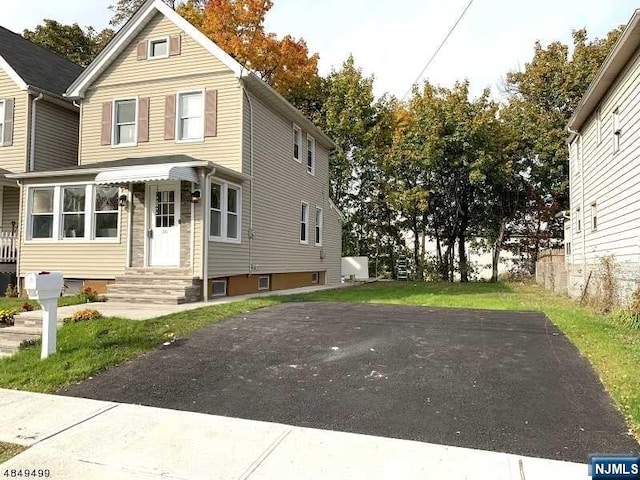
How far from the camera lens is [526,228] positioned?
25891 millimetres

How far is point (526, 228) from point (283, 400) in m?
24.2

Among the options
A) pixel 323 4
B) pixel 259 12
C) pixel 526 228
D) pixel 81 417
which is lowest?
pixel 81 417

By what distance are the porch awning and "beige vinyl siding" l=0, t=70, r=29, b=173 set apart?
513cm

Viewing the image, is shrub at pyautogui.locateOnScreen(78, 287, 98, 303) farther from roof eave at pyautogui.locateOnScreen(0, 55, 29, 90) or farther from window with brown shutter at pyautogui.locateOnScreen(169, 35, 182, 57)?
roof eave at pyautogui.locateOnScreen(0, 55, 29, 90)

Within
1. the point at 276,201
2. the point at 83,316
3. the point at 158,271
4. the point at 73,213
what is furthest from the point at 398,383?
the point at 73,213

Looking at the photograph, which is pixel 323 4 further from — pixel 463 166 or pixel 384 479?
pixel 463 166

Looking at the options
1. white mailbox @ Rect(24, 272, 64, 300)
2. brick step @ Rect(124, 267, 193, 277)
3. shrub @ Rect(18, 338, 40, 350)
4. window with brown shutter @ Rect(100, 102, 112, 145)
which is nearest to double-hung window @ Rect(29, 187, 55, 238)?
window with brown shutter @ Rect(100, 102, 112, 145)

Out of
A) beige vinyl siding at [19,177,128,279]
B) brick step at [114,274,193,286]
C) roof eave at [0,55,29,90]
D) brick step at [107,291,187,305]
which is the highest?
roof eave at [0,55,29,90]

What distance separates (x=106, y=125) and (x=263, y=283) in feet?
21.8

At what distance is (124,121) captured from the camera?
14.2m

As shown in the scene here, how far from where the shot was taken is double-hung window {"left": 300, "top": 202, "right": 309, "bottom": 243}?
58.6 feet

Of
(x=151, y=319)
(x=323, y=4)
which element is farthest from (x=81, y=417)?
(x=323, y=4)

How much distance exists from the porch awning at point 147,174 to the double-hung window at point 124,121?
298cm

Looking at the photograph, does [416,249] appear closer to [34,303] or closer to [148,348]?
[34,303]
